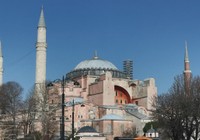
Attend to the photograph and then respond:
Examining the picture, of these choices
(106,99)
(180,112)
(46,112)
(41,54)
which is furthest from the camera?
(106,99)

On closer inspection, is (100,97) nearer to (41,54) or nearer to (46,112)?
(41,54)

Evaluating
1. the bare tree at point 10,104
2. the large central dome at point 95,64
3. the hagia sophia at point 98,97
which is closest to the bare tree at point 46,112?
the hagia sophia at point 98,97

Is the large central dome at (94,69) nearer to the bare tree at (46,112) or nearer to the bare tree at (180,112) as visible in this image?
the bare tree at (46,112)

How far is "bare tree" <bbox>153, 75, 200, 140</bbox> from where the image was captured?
34.6 metres

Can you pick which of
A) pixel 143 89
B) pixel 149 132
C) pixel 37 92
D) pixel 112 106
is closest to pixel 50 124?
pixel 37 92

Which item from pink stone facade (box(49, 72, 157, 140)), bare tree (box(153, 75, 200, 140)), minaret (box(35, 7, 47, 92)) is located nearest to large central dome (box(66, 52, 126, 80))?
pink stone facade (box(49, 72, 157, 140))

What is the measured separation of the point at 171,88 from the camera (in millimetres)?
38406

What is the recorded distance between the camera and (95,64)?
69.4 m

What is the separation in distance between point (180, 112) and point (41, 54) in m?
24.3

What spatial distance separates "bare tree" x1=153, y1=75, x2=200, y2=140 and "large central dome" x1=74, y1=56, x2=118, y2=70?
3215 centimetres

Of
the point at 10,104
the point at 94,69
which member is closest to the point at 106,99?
the point at 94,69

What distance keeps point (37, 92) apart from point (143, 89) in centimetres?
1978

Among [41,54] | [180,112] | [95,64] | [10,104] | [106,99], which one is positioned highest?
[95,64]

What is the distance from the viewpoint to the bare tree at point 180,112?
34.6m
